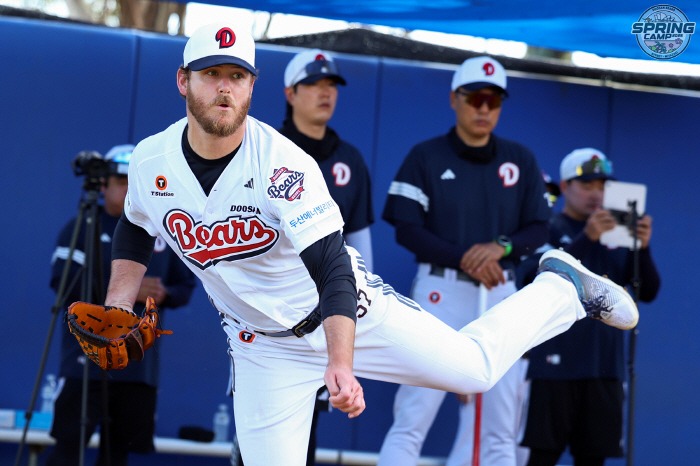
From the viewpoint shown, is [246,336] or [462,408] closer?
[246,336]

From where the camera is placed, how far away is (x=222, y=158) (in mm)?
2719

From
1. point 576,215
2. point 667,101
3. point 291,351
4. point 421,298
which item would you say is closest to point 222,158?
point 291,351

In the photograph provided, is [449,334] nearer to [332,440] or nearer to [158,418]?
[332,440]

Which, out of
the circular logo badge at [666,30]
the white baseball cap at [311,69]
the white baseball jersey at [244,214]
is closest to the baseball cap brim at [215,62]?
the white baseball jersey at [244,214]

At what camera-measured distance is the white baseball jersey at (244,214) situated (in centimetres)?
262

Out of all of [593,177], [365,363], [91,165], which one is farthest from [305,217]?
[593,177]

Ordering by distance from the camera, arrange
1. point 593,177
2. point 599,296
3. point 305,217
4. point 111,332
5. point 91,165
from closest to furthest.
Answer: point 305,217 < point 111,332 < point 599,296 < point 91,165 < point 593,177

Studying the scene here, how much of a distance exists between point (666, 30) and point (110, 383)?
10.1 ft

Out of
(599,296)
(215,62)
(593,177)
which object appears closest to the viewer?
Answer: (215,62)

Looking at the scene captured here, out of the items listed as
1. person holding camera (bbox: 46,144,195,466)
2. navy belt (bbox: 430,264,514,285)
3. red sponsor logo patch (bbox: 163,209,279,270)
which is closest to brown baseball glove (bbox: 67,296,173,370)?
red sponsor logo patch (bbox: 163,209,279,270)

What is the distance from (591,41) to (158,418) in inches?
132

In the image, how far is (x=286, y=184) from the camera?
2555 millimetres

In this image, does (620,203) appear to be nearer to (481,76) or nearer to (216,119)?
(481,76)

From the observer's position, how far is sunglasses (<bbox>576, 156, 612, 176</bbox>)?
169 inches
